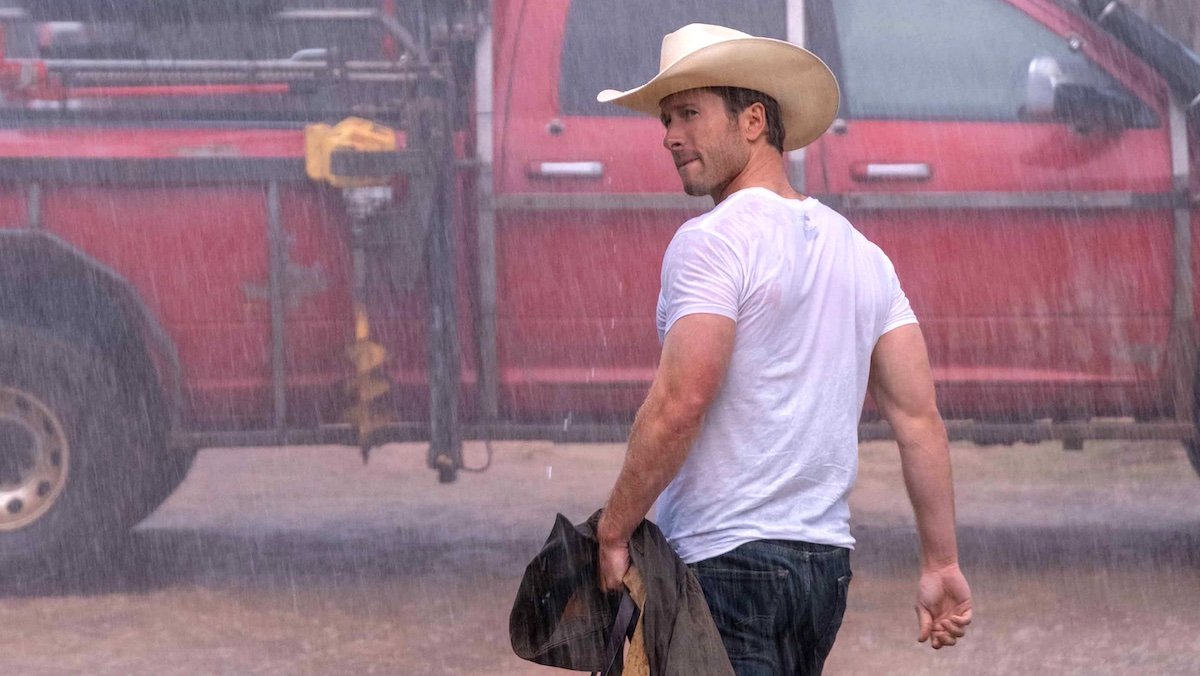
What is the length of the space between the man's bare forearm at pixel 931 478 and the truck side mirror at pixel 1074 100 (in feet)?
10.2

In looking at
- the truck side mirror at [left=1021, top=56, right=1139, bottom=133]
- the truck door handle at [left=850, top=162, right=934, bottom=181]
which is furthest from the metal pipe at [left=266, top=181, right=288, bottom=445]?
the truck side mirror at [left=1021, top=56, right=1139, bottom=133]

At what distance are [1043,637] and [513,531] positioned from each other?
2.76 metres

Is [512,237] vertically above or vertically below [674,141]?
below

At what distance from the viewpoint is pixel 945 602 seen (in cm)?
270

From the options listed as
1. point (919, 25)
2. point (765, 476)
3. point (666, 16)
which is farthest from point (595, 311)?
point (765, 476)

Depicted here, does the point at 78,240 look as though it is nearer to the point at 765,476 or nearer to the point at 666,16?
the point at 666,16

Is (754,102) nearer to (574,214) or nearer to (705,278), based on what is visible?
(705,278)

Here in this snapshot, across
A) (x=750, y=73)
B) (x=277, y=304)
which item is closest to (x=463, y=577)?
(x=277, y=304)

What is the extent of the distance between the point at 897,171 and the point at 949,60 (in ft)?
1.58

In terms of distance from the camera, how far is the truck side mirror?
5.47m

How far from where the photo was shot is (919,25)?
586 cm

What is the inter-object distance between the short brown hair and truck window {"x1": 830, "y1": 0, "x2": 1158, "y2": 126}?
10.7 feet

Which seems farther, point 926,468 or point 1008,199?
point 1008,199

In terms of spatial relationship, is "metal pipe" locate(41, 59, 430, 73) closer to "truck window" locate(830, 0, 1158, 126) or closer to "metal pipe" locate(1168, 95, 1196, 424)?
"truck window" locate(830, 0, 1158, 126)
